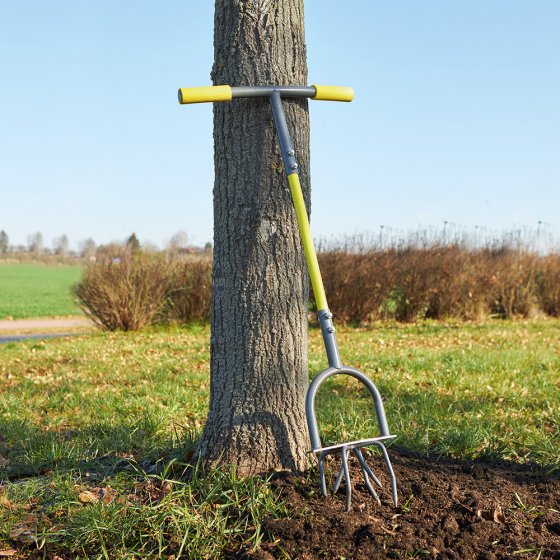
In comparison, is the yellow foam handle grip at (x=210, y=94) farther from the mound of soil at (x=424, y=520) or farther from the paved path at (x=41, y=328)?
the paved path at (x=41, y=328)

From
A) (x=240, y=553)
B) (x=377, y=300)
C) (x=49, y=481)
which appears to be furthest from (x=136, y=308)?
(x=240, y=553)

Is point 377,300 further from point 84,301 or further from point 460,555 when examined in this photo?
point 460,555

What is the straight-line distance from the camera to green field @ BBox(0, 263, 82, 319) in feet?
66.2

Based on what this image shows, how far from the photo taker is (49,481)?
291 cm

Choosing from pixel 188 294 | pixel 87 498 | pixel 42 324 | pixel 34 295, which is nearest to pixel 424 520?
pixel 87 498

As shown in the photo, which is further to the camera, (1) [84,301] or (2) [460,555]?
(1) [84,301]

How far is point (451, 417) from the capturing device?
4414 mm

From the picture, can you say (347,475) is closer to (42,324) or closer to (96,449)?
(96,449)

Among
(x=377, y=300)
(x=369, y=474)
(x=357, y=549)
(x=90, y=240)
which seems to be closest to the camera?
(x=357, y=549)

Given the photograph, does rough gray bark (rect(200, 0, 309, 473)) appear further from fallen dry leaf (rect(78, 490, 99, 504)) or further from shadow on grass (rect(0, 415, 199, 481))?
fallen dry leaf (rect(78, 490, 99, 504))

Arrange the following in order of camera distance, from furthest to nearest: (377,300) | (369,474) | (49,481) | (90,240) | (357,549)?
(90,240)
(377,300)
(49,481)
(369,474)
(357,549)

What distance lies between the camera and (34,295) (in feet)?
92.0

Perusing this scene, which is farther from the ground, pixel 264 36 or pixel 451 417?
pixel 264 36

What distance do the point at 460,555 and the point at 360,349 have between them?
605 cm
